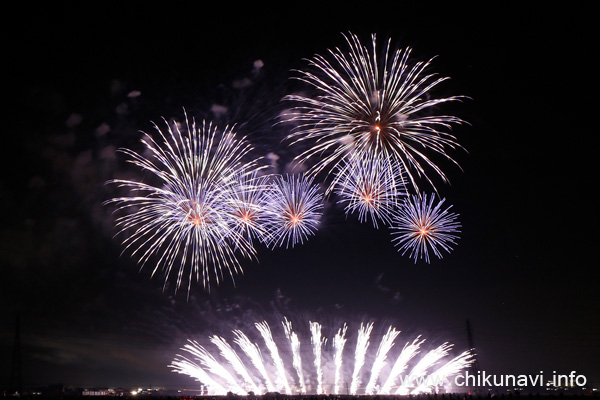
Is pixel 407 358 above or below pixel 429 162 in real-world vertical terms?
below

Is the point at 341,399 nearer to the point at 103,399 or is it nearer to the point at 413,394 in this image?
the point at 413,394

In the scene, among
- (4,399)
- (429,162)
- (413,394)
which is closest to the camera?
(429,162)

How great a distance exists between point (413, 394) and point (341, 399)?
349 inches

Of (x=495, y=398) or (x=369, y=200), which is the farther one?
(x=495, y=398)

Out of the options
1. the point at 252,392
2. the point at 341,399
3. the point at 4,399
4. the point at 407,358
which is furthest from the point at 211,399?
the point at 407,358

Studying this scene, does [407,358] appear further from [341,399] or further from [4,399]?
[4,399]

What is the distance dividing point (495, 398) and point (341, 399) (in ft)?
71.1

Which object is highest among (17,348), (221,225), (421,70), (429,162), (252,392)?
(421,70)

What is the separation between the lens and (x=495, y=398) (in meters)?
49.5

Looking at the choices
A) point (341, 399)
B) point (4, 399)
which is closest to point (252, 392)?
point (341, 399)

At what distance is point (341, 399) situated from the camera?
215ft

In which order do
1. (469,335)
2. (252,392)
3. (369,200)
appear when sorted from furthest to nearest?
(252,392) < (469,335) < (369,200)

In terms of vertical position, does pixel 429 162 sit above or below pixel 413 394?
above

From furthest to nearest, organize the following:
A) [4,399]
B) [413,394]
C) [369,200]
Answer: [413,394], [4,399], [369,200]
